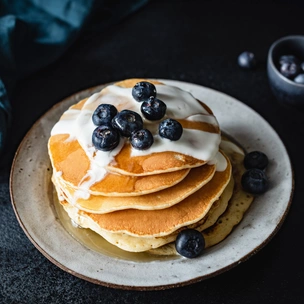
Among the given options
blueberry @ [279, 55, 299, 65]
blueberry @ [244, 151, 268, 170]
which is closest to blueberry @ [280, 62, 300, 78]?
blueberry @ [279, 55, 299, 65]

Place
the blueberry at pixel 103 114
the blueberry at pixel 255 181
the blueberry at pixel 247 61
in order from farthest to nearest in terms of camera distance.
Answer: the blueberry at pixel 247 61 → the blueberry at pixel 255 181 → the blueberry at pixel 103 114

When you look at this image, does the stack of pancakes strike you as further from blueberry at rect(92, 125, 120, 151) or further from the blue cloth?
the blue cloth

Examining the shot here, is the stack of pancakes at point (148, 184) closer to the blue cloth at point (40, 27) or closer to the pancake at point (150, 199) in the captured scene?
the pancake at point (150, 199)

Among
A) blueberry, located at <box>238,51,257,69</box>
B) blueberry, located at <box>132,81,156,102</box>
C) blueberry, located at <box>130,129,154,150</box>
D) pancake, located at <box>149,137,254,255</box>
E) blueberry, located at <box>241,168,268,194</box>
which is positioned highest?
blueberry, located at <box>132,81,156,102</box>

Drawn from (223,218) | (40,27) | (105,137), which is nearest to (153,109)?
(105,137)

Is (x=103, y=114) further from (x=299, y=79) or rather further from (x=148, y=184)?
(x=299, y=79)

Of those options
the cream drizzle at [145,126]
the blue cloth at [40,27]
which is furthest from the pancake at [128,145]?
the blue cloth at [40,27]
